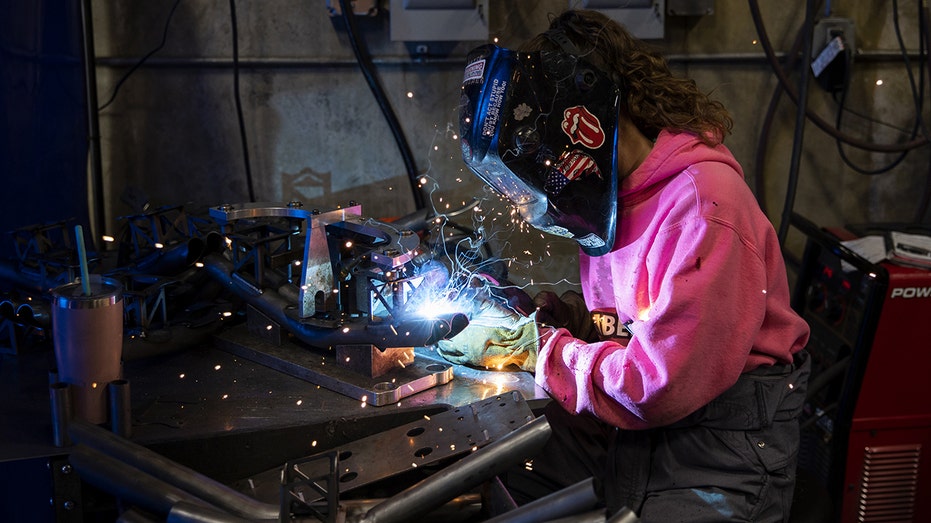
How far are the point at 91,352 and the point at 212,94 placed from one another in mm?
1699

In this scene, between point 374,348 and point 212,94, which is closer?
point 374,348

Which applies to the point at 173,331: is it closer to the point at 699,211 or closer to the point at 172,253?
the point at 172,253

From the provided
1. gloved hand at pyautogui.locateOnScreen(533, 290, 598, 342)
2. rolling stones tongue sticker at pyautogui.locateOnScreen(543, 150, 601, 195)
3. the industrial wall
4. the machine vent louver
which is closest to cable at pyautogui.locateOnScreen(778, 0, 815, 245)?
the industrial wall

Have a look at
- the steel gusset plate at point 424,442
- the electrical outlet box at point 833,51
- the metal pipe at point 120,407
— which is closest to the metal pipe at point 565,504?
the steel gusset plate at point 424,442

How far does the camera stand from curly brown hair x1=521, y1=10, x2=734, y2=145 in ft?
6.23

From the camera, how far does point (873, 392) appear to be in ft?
9.58

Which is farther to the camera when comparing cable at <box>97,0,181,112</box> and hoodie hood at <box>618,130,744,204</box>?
cable at <box>97,0,181,112</box>

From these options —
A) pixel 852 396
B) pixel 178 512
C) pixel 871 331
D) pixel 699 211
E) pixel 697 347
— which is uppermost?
pixel 699 211

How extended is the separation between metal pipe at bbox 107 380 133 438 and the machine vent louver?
2369 mm

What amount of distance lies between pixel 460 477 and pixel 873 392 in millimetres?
1968

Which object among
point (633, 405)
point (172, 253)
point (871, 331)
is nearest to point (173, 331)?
point (172, 253)

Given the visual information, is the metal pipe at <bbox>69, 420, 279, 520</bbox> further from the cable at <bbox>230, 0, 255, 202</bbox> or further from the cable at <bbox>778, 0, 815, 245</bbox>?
the cable at <bbox>778, 0, 815, 245</bbox>

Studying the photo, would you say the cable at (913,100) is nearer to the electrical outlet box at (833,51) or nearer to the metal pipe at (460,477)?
the electrical outlet box at (833,51)

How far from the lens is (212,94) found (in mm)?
3234
